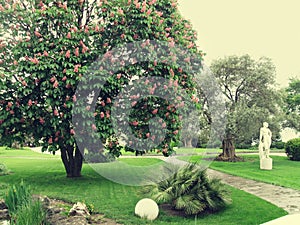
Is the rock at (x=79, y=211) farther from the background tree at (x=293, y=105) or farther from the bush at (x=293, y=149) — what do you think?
the background tree at (x=293, y=105)

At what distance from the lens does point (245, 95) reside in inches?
896

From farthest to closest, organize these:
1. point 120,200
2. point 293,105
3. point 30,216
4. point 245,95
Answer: point 293,105 → point 245,95 → point 120,200 → point 30,216

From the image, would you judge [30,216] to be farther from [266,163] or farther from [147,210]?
[266,163]

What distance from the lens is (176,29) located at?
12.6m

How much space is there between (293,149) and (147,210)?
18.1m

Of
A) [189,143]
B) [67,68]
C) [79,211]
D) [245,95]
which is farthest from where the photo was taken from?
[245,95]

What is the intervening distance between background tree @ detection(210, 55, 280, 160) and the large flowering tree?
1066 centimetres

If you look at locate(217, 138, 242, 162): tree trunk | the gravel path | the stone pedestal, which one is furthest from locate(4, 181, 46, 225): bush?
locate(217, 138, 242, 162): tree trunk

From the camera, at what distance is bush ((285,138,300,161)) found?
2260 centimetres

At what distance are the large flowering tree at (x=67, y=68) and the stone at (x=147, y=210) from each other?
323 cm

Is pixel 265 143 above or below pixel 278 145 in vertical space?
below

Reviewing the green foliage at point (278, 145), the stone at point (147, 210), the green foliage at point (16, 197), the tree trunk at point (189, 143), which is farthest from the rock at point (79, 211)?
the green foliage at point (278, 145)

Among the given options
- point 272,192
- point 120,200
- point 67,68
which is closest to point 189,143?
point 272,192

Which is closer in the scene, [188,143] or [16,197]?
[16,197]
